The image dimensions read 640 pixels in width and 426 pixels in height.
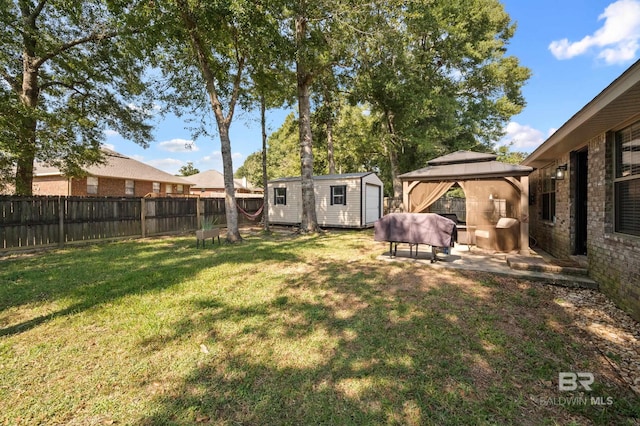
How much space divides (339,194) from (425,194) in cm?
538

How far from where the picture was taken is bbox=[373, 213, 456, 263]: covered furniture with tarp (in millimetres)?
5820

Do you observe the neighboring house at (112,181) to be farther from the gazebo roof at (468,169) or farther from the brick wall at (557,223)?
the brick wall at (557,223)

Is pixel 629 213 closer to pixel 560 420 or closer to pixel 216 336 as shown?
pixel 560 420

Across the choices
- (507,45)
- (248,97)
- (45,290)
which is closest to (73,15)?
(248,97)

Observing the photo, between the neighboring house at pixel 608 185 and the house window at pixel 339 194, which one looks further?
the house window at pixel 339 194

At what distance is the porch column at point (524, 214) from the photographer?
6.93 meters

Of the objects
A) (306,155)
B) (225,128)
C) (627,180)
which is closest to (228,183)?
(225,128)

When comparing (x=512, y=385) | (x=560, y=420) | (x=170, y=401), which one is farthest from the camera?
(x=512, y=385)

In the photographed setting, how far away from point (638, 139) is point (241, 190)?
34.3 meters

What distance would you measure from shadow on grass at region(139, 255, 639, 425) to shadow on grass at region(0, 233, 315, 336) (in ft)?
5.57

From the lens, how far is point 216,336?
10.4 feet

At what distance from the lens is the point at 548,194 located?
25.6 feet

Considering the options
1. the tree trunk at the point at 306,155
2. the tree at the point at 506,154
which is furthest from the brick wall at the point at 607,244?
the tree at the point at 506,154

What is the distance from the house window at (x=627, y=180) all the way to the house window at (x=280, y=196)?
12759 millimetres
